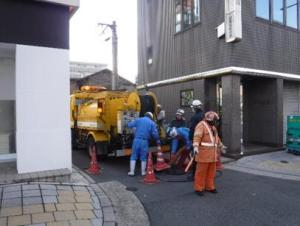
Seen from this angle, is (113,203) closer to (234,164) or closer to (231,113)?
(234,164)

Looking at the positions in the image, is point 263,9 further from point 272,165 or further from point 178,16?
point 272,165

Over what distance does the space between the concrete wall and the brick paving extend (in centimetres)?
852

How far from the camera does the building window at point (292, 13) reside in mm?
13848

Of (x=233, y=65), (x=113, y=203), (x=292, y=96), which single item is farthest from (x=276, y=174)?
(x=292, y=96)

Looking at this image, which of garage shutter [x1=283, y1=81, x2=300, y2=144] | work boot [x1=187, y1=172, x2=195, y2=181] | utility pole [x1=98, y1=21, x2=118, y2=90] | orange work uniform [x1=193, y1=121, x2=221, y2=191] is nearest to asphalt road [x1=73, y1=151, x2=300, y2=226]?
work boot [x1=187, y1=172, x2=195, y2=181]

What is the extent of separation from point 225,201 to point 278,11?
945cm

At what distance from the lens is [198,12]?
1333 centimetres

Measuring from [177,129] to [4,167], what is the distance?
492 centimetres

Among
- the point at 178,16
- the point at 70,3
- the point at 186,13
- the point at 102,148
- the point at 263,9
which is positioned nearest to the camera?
the point at 70,3

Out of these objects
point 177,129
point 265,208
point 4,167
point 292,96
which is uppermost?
point 292,96

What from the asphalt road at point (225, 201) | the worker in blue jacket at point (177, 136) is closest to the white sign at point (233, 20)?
the worker in blue jacket at point (177, 136)

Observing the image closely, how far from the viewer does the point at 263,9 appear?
12773 mm

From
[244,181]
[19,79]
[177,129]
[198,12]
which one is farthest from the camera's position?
[198,12]

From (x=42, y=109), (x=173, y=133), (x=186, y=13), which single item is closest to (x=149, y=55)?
(x=186, y=13)
